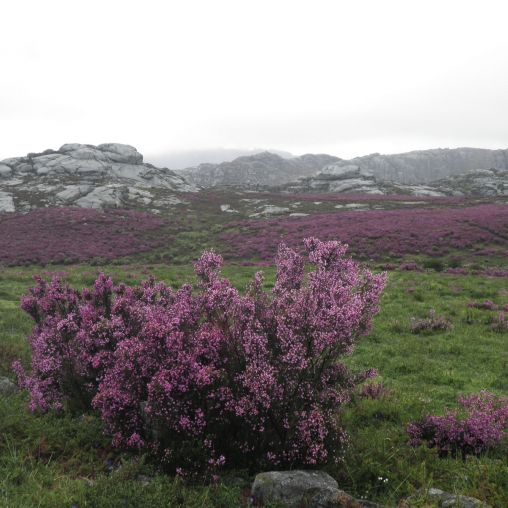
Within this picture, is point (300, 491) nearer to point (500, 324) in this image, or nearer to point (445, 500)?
point (445, 500)

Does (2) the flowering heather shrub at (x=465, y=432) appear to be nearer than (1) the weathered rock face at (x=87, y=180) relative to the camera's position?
Yes

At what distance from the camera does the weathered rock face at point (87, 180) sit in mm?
62406

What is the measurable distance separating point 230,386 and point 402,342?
8.69 metres

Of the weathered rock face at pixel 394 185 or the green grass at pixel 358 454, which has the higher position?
the weathered rock face at pixel 394 185

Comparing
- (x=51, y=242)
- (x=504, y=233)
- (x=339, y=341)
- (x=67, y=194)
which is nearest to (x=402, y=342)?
(x=339, y=341)

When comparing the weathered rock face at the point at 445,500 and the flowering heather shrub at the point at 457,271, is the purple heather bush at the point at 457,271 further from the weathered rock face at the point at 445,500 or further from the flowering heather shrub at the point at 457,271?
the weathered rock face at the point at 445,500

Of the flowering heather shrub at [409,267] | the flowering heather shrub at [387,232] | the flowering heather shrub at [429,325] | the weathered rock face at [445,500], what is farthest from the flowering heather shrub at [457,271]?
the weathered rock face at [445,500]

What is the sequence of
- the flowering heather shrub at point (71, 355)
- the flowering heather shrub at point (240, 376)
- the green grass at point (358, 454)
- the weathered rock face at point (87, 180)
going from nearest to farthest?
the green grass at point (358, 454)
the flowering heather shrub at point (240, 376)
the flowering heather shrub at point (71, 355)
the weathered rock face at point (87, 180)

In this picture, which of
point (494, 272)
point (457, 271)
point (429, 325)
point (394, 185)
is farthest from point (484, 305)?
point (394, 185)

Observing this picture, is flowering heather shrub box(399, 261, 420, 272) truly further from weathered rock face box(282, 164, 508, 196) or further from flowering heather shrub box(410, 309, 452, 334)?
weathered rock face box(282, 164, 508, 196)

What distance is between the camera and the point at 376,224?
40344 millimetres

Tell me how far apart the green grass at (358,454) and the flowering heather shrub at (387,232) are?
19.9 metres

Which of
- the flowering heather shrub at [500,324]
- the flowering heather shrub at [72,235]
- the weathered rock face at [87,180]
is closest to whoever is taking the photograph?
the flowering heather shrub at [500,324]

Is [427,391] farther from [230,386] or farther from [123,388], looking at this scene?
[123,388]
